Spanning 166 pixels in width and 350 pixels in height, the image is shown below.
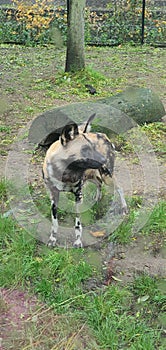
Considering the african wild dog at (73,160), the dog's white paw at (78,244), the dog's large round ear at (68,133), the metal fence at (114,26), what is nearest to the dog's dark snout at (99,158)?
the african wild dog at (73,160)

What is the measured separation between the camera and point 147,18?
1270 centimetres

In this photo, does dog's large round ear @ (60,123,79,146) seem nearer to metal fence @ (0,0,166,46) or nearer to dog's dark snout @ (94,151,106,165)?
dog's dark snout @ (94,151,106,165)

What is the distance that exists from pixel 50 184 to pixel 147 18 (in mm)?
9894

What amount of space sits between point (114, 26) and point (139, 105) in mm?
6409

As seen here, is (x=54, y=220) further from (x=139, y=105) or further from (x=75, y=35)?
(x=75, y=35)

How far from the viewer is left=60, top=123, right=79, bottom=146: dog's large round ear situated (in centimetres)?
355

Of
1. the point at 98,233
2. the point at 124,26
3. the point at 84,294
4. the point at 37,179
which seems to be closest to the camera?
the point at 84,294

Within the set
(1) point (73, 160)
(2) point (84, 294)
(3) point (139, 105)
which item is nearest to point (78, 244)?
(2) point (84, 294)

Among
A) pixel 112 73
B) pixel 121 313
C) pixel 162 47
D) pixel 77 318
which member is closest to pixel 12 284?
pixel 77 318

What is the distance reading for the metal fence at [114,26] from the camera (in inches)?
485

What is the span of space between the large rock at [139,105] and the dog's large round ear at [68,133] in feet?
10.0

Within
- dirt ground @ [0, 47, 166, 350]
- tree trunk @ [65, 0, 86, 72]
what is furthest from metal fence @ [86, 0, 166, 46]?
tree trunk @ [65, 0, 86, 72]

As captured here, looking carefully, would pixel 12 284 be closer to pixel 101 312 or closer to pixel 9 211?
pixel 101 312

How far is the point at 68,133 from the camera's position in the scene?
11.7 feet
